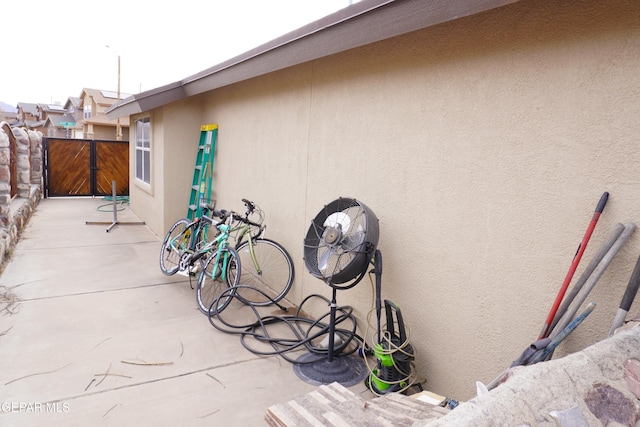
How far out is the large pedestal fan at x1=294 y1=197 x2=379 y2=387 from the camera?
2832mm

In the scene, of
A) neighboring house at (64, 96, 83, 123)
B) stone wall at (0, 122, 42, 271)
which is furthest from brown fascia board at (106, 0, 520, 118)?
neighboring house at (64, 96, 83, 123)

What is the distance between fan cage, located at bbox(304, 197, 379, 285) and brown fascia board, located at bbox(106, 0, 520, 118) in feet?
3.88

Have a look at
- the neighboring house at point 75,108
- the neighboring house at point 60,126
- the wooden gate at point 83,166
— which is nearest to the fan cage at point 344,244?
the wooden gate at point 83,166

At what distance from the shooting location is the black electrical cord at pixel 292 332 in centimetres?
347

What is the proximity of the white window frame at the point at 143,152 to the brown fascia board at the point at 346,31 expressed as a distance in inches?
148

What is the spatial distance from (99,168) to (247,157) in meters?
9.22

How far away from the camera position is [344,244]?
2.95m

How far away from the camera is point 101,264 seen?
5727 mm

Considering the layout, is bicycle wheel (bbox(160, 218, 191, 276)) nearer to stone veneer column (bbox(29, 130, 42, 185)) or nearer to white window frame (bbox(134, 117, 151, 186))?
white window frame (bbox(134, 117, 151, 186))

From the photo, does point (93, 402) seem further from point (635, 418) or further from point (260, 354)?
point (635, 418)

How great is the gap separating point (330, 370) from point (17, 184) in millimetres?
8685

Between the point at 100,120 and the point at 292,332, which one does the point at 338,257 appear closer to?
the point at 292,332

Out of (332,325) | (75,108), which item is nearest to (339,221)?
(332,325)

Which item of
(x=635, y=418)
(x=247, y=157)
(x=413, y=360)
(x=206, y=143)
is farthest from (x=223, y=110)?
(x=635, y=418)
